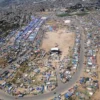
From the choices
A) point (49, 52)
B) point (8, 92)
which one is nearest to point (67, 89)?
point (8, 92)

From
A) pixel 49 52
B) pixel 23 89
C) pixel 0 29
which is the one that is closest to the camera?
pixel 23 89

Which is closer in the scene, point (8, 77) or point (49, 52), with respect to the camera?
point (8, 77)

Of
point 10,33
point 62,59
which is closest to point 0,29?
point 10,33

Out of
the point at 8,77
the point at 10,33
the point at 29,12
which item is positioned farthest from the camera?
the point at 29,12

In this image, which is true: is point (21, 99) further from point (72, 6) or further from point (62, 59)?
point (72, 6)

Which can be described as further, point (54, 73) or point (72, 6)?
point (72, 6)

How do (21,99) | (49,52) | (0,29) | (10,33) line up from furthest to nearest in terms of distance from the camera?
1. (0,29)
2. (10,33)
3. (49,52)
4. (21,99)

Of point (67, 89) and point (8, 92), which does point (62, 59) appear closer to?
point (67, 89)
